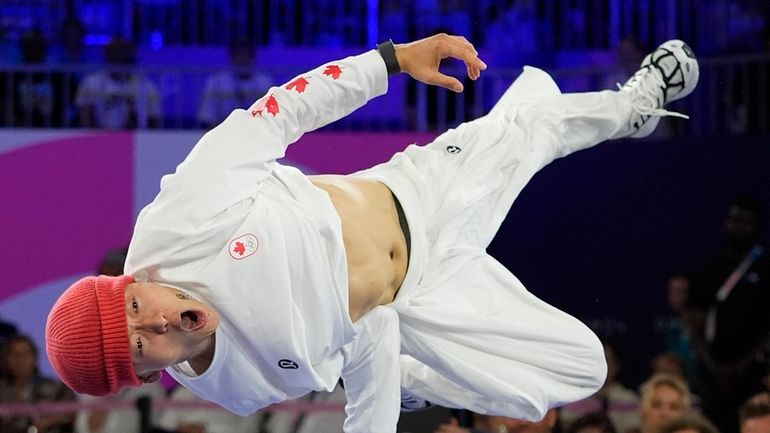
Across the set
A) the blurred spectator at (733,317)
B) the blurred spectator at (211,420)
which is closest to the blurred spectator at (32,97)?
the blurred spectator at (211,420)

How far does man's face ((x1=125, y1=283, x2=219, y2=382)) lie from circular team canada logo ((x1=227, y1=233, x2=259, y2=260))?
0.17m

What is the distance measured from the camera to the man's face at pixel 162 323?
3.25 metres

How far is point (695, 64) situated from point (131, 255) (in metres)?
2.49

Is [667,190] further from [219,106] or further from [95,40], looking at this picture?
[95,40]

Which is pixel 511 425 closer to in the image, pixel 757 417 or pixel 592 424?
pixel 592 424

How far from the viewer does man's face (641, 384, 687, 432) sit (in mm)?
5738

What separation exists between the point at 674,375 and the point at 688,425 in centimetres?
165

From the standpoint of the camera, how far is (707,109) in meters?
7.67

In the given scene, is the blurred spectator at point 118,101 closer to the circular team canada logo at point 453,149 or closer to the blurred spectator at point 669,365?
the blurred spectator at point 669,365

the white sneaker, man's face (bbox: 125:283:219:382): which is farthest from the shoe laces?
man's face (bbox: 125:283:219:382)

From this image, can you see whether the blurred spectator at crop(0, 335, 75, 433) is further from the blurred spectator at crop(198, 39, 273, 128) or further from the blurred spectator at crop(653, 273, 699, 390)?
the blurred spectator at crop(653, 273, 699, 390)

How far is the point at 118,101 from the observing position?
7715 millimetres

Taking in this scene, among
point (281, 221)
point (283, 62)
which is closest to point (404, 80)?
point (283, 62)

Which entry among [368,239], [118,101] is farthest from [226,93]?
[368,239]
